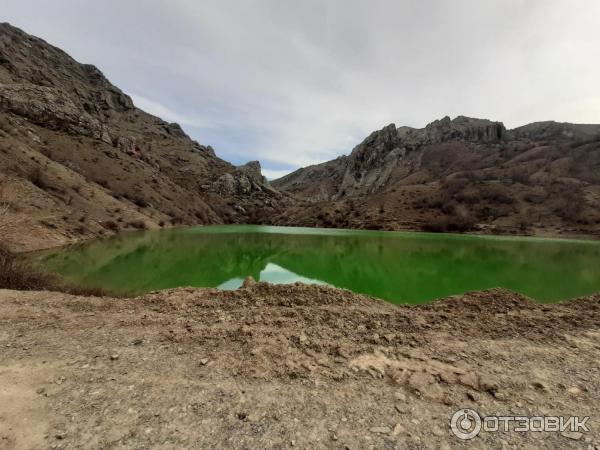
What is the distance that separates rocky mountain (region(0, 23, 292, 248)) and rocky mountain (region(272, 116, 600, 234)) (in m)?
37.1

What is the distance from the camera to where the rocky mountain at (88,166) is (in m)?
37.0

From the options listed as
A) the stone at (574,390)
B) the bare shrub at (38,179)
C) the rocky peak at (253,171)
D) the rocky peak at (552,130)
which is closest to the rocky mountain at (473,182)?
the rocky peak at (552,130)

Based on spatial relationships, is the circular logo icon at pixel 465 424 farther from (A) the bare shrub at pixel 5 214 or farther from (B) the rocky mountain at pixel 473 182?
(B) the rocky mountain at pixel 473 182

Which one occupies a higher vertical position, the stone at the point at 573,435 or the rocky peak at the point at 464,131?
the rocky peak at the point at 464,131

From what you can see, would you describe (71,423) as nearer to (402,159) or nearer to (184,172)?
(184,172)

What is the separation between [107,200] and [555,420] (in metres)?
63.2

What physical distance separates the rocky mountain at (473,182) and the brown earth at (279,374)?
87.9m

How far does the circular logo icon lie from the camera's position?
412 cm

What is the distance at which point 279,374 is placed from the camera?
5.57 m

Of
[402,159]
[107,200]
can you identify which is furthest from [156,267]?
[402,159]

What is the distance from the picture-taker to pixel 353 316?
8523 mm

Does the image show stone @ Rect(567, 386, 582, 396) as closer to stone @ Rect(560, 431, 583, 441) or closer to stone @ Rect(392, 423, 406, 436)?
stone @ Rect(560, 431, 583, 441)

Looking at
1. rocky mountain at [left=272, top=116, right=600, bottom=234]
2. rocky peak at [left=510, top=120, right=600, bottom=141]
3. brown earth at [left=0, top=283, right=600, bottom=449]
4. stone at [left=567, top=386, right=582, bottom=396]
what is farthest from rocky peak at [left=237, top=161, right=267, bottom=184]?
rocky peak at [left=510, top=120, right=600, bottom=141]

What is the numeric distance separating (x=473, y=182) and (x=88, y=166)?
396ft
